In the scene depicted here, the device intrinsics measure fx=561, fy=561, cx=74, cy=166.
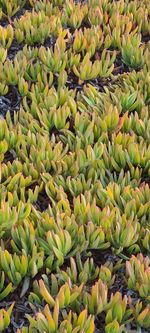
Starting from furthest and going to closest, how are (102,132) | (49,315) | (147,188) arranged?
(102,132) < (147,188) < (49,315)

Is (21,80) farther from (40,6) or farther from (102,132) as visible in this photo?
(40,6)

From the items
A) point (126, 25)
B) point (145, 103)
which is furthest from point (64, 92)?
point (126, 25)

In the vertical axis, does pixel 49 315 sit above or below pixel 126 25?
below

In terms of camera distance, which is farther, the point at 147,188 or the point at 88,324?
the point at 147,188

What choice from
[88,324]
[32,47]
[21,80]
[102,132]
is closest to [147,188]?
[102,132]

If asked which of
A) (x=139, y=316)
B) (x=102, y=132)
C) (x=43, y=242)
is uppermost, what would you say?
(x=102, y=132)

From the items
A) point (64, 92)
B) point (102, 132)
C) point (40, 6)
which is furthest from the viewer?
point (40, 6)

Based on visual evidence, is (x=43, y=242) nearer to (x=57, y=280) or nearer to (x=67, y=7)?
(x=57, y=280)
